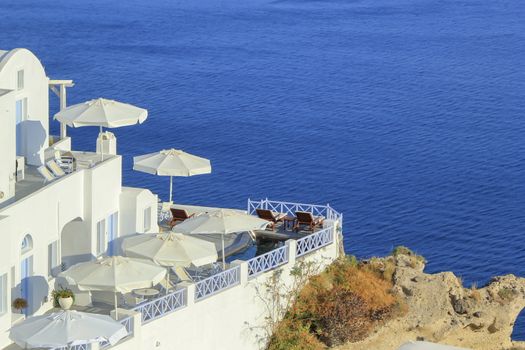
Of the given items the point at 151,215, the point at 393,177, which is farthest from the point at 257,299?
the point at 393,177

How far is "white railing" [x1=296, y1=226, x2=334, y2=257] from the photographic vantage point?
35094 millimetres

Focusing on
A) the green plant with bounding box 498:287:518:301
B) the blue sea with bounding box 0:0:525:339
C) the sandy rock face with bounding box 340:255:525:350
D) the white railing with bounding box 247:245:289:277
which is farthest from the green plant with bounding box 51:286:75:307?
the blue sea with bounding box 0:0:525:339

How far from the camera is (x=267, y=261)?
33.8 meters

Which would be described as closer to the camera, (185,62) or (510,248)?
(510,248)

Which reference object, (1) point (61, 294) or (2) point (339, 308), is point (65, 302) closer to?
(1) point (61, 294)

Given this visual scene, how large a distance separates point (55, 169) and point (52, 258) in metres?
2.55

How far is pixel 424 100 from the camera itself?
90.4 metres

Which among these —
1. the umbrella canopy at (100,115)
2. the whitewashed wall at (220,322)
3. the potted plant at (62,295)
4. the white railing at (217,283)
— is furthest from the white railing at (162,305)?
the umbrella canopy at (100,115)

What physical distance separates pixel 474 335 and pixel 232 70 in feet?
208

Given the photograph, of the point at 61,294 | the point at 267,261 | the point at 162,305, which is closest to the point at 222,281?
the point at 267,261

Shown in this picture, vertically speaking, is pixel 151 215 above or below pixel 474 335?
above

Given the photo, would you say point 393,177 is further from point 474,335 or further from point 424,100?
point 474,335

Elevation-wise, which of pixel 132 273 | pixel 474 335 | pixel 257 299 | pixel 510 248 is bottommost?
pixel 510 248

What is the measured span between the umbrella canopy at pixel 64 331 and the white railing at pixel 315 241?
9788mm
